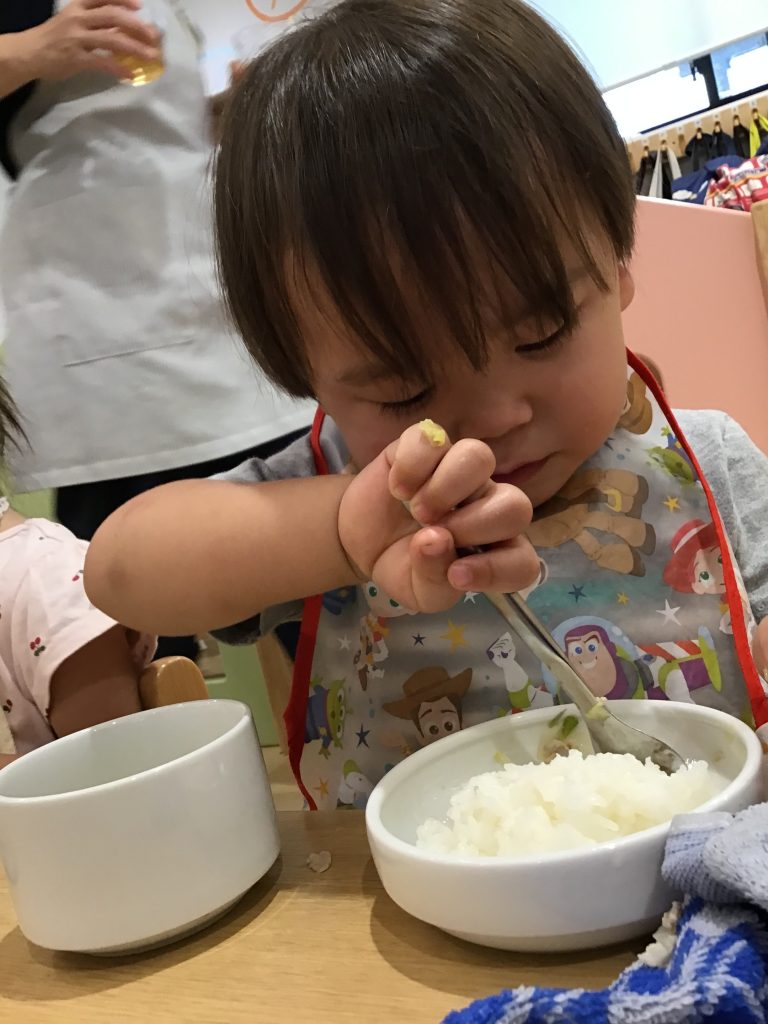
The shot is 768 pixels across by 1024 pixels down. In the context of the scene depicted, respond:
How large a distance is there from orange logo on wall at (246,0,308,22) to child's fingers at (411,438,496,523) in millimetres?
936

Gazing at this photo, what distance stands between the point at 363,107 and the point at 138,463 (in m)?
0.75

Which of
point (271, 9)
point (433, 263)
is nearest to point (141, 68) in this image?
point (271, 9)

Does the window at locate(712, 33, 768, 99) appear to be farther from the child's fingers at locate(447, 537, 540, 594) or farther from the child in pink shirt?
the child's fingers at locate(447, 537, 540, 594)

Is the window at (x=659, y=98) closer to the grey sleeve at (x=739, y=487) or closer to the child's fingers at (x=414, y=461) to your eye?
the grey sleeve at (x=739, y=487)

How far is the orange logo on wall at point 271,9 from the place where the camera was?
3.82ft

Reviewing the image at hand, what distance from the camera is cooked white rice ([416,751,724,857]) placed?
0.41 m

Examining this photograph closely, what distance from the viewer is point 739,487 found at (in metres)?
0.72

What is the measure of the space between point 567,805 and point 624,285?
400 millimetres

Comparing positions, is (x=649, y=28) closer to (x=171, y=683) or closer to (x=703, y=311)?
(x=703, y=311)

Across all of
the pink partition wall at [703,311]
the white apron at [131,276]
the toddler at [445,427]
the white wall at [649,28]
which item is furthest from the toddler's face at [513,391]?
the white wall at [649,28]

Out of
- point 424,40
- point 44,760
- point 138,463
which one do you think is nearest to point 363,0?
point 424,40

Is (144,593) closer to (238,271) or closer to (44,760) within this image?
(44,760)

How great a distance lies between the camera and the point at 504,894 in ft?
1.16

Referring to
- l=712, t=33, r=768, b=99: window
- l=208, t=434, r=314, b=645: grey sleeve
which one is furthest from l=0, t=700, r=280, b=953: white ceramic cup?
l=712, t=33, r=768, b=99: window
